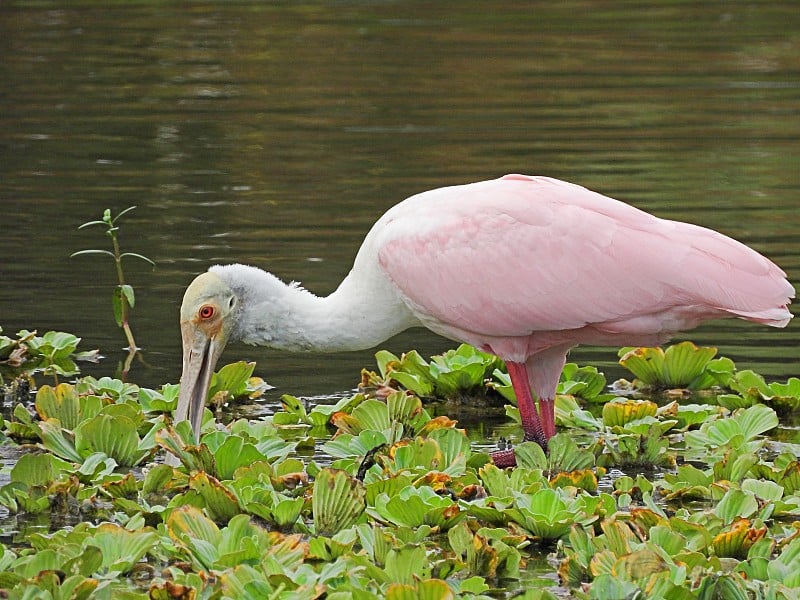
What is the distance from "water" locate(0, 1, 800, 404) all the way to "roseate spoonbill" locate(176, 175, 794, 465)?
64.8 inches

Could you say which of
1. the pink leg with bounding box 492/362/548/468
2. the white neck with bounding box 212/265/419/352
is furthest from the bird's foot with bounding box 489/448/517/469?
the white neck with bounding box 212/265/419/352

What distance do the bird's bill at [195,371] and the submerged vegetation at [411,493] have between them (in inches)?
6.4

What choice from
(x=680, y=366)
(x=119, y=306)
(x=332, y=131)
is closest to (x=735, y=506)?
(x=680, y=366)

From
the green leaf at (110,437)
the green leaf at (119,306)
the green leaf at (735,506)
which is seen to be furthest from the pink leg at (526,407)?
the green leaf at (119,306)

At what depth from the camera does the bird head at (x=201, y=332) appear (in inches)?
320

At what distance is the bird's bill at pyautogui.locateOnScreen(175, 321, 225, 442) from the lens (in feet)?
26.8

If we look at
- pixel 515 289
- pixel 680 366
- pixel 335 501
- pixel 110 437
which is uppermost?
pixel 515 289

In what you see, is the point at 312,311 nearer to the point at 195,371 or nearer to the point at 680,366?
the point at 195,371

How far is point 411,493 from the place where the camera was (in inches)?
271

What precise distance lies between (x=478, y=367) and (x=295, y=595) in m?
3.70

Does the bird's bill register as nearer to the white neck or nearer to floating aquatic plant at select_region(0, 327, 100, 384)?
the white neck

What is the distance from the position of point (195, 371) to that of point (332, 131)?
1060 centimetres

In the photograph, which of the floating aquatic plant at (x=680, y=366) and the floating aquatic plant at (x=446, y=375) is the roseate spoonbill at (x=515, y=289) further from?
the floating aquatic plant at (x=680, y=366)

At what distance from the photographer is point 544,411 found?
27.4ft
